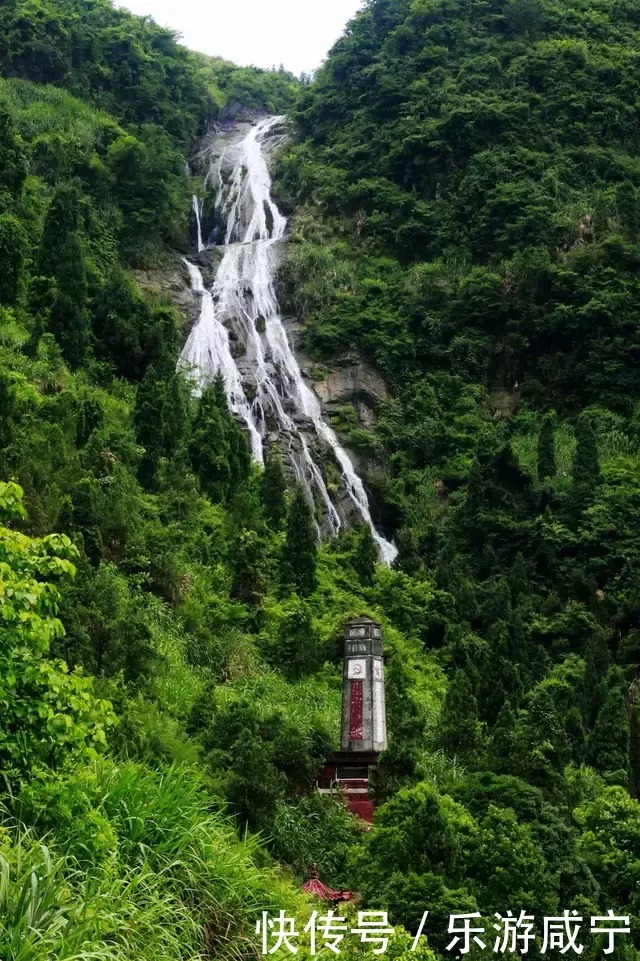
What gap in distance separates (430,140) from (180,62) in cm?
1512

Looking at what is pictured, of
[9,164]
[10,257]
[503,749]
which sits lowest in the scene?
[503,749]

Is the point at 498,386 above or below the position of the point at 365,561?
above

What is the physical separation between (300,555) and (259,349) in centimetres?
1430

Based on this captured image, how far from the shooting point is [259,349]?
114 ft

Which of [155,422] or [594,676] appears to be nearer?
[594,676]

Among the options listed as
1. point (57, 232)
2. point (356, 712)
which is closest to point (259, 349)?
Answer: point (57, 232)

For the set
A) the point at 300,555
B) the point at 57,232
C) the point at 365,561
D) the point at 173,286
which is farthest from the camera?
the point at 173,286

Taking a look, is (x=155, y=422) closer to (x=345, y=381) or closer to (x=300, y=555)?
(x=300, y=555)

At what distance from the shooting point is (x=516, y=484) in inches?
1120

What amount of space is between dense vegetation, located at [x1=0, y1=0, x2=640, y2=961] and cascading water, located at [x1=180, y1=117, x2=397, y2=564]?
105cm

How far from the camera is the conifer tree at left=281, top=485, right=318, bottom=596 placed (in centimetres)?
2164

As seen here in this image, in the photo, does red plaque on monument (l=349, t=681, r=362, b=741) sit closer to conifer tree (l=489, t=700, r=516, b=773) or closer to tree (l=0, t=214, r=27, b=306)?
conifer tree (l=489, t=700, r=516, b=773)

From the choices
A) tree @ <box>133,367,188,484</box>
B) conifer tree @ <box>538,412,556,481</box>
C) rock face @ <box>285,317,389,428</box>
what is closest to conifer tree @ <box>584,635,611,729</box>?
conifer tree @ <box>538,412,556,481</box>

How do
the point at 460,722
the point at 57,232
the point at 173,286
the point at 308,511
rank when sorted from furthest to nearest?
the point at 173,286, the point at 57,232, the point at 308,511, the point at 460,722
